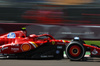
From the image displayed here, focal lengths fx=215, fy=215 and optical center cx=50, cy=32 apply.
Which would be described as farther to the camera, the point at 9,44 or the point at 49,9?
the point at 49,9

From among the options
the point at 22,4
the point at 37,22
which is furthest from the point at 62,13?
the point at 22,4

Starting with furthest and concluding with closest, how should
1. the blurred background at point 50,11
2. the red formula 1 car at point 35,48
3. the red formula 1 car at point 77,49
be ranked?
the blurred background at point 50,11 < the red formula 1 car at point 35,48 < the red formula 1 car at point 77,49

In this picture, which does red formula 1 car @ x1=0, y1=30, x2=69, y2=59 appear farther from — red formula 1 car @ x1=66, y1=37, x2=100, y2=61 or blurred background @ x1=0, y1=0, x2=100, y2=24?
blurred background @ x1=0, y1=0, x2=100, y2=24

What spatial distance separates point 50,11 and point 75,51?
20.3ft

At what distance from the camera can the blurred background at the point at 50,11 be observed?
11.8m

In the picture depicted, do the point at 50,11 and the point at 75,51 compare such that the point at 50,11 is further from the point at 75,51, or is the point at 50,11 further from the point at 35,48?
the point at 75,51

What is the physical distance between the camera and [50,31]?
1179 cm

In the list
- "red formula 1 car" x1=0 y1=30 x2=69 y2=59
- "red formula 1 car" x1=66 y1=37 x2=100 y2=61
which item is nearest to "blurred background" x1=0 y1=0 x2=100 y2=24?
"red formula 1 car" x1=0 y1=30 x2=69 y2=59

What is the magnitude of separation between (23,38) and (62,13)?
586 centimetres

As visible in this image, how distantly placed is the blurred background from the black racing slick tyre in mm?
5857

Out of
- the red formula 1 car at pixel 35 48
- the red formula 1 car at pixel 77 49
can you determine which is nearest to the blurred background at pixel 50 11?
the red formula 1 car at pixel 35 48

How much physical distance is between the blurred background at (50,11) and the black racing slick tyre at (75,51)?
19.2ft

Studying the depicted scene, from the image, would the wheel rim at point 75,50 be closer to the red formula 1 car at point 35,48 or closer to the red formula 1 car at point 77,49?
the red formula 1 car at point 77,49

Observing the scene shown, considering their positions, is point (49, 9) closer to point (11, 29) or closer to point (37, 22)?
point (37, 22)
